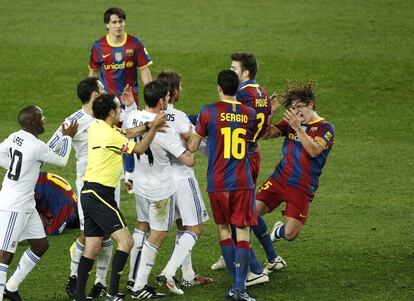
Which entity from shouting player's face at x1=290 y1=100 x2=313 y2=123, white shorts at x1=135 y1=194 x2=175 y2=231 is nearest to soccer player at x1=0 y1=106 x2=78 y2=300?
white shorts at x1=135 y1=194 x2=175 y2=231

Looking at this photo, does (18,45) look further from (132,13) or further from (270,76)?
(270,76)

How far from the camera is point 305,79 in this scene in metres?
21.7

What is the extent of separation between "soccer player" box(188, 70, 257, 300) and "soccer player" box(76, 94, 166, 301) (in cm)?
52

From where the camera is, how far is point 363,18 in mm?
25797

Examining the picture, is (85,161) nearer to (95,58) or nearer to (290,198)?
(290,198)

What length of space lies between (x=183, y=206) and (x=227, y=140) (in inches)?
39.3

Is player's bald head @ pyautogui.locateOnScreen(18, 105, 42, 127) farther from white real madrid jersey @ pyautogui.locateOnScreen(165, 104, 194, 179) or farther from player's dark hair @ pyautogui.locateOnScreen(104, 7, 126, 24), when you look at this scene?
player's dark hair @ pyautogui.locateOnScreen(104, 7, 126, 24)

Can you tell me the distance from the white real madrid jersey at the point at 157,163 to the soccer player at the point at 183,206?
24cm

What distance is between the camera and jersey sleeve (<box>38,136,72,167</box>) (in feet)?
31.3

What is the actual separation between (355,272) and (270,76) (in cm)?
1179

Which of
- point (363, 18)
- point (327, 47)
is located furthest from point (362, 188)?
point (363, 18)

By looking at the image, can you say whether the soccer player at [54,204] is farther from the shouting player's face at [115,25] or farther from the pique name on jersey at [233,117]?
the pique name on jersey at [233,117]

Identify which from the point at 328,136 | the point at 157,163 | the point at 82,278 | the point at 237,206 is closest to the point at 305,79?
the point at 328,136

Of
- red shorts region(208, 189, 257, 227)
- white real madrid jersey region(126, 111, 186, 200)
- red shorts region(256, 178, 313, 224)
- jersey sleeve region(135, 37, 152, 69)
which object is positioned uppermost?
jersey sleeve region(135, 37, 152, 69)
